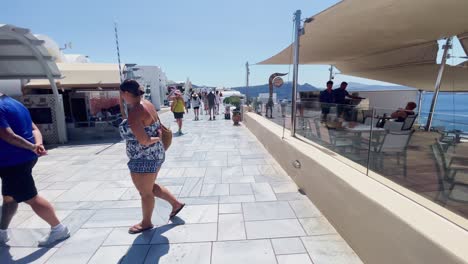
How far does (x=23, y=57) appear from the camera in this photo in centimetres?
681

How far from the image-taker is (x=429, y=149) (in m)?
2.08

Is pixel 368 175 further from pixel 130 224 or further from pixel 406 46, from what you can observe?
pixel 406 46

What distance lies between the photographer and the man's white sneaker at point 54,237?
2529 mm

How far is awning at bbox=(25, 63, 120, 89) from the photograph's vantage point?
30.6ft

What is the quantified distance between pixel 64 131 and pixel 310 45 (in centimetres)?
786

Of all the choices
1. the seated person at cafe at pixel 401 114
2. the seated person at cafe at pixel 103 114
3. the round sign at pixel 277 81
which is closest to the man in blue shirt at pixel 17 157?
the seated person at cafe at pixel 401 114

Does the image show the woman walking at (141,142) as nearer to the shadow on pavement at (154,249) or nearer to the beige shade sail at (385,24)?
the shadow on pavement at (154,249)

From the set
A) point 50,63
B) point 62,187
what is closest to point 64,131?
point 50,63

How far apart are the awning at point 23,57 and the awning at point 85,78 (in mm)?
1974

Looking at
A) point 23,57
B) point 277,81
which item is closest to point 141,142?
point 23,57

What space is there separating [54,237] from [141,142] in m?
1.44

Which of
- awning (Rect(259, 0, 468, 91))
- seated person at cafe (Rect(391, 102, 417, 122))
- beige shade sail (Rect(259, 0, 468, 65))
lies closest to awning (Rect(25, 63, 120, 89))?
awning (Rect(259, 0, 468, 91))

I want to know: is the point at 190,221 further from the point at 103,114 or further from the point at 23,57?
the point at 103,114

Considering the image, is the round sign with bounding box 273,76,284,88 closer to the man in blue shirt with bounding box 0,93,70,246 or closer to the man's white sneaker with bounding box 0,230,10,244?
the man in blue shirt with bounding box 0,93,70,246
